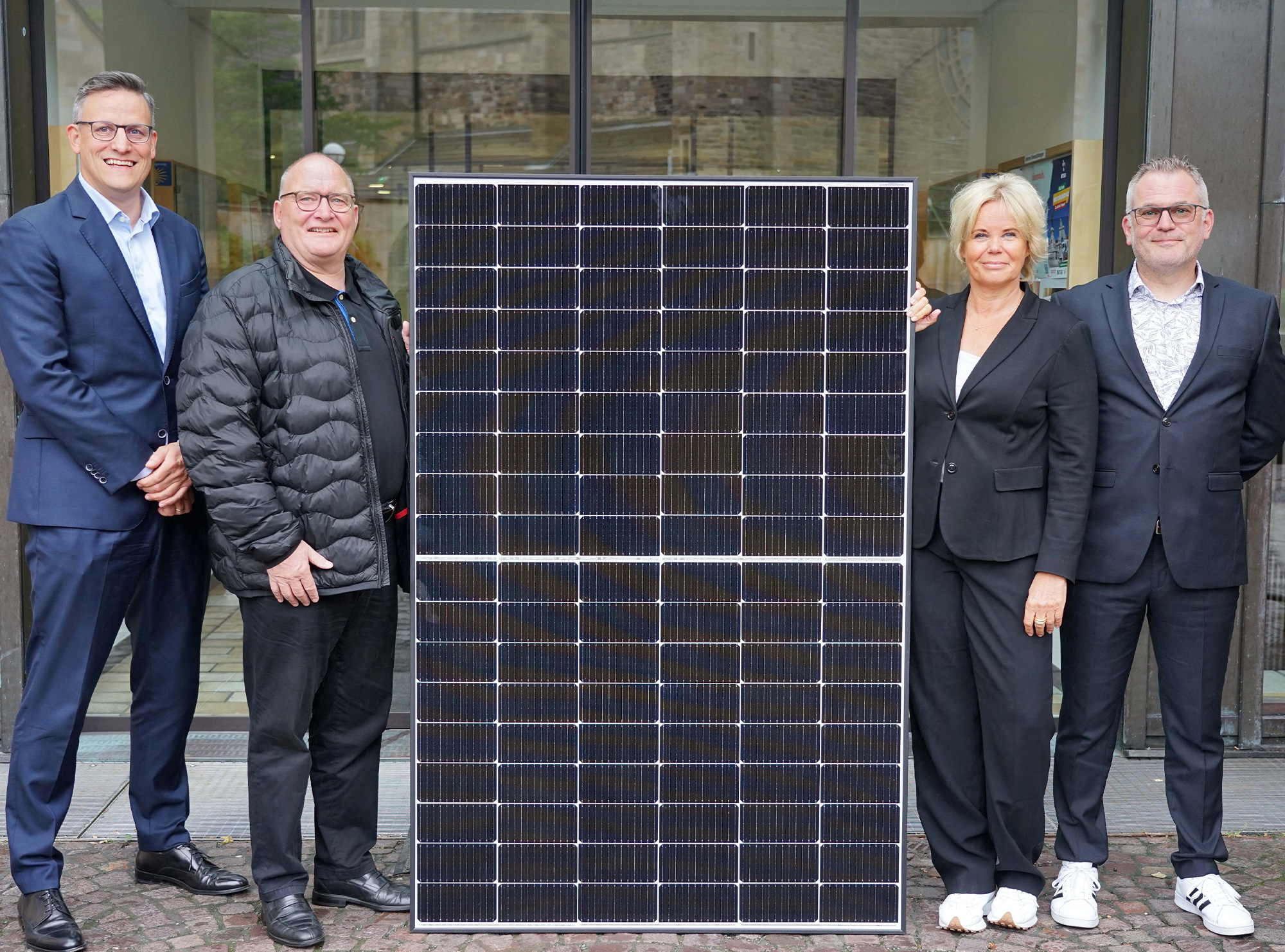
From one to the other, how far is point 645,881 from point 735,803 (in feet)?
1.32

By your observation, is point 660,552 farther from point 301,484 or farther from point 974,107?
point 974,107

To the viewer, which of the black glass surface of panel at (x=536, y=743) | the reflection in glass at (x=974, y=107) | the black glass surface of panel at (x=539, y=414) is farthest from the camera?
the reflection in glass at (x=974, y=107)

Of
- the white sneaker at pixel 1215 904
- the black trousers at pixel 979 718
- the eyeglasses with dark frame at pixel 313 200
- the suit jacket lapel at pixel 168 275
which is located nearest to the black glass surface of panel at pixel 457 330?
the eyeglasses with dark frame at pixel 313 200

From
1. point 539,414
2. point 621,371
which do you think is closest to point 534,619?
point 539,414

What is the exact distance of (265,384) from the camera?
3.92m

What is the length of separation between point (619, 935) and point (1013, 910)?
1355 millimetres

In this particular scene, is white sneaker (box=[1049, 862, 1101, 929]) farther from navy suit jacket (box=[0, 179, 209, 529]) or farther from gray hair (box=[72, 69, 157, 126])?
gray hair (box=[72, 69, 157, 126])

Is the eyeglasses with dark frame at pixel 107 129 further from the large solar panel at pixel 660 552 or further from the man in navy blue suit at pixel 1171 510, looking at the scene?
the man in navy blue suit at pixel 1171 510

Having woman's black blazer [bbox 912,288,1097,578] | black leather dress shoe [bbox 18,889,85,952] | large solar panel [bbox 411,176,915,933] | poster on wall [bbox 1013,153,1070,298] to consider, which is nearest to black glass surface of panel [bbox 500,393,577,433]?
large solar panel [bbox 411,176,915,933]

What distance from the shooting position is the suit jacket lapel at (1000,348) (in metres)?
4.04

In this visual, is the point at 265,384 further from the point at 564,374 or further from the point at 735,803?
the point at 735,803

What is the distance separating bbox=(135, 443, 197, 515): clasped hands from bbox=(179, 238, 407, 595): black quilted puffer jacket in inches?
10.7

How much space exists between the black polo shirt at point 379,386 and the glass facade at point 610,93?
2.46 m

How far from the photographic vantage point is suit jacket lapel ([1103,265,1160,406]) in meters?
4.17
